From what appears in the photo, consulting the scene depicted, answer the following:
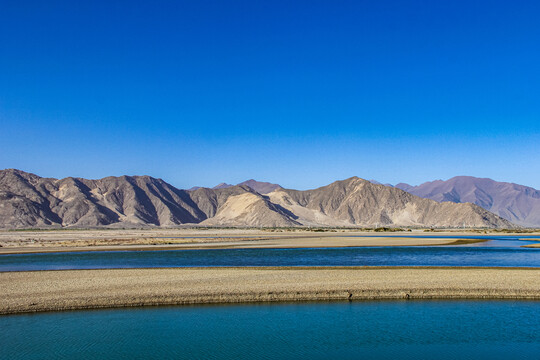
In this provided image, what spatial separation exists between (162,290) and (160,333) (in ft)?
23.3

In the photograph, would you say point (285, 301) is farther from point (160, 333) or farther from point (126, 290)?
point (126, 290)

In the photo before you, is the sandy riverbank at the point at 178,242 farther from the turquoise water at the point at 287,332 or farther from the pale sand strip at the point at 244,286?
the turquoise water at the point at 287,332

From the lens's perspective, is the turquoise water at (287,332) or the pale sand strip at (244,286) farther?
the pale sand strip at (244,286)

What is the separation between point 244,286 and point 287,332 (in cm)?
831

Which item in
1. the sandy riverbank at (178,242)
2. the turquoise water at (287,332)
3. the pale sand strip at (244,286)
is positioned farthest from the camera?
the sandy riverbank at (178,242)

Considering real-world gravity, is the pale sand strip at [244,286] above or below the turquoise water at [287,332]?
above

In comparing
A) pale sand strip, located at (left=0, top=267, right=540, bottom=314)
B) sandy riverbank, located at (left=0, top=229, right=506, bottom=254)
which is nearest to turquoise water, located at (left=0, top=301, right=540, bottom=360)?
pale sand strip, located at (left=0, top=267, right=540, bottom=314)

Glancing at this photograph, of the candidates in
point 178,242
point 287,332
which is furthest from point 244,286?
point 178,242

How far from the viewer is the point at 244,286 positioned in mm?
25797

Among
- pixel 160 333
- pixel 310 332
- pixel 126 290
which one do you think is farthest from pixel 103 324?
pixel 310 332

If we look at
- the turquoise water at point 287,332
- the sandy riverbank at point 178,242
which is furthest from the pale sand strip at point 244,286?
the sandy riverbank at point 178,242

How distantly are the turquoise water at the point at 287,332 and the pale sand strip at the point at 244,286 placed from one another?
1.06 meters

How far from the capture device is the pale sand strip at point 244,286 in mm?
22750

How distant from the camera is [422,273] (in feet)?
100
